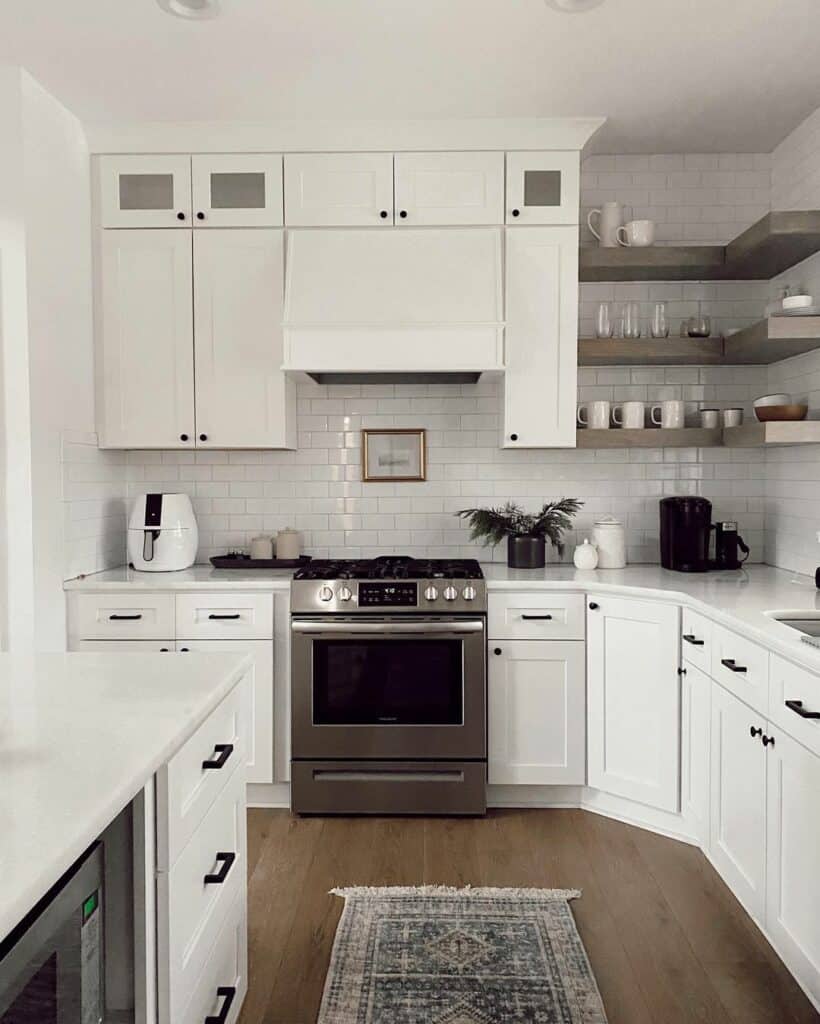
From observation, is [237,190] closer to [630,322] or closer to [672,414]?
[630,322]

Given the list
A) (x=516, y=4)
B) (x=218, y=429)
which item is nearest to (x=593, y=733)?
(x=218, y=429)

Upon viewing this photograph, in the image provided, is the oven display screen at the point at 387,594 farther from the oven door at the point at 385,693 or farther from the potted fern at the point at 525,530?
the potted fern at the point at 525,530

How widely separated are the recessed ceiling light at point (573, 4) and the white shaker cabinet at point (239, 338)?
59.9 inches

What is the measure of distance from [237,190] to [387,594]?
6.15 feet

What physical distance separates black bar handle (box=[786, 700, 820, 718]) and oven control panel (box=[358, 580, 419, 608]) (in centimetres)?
161

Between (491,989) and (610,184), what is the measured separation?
134 inches

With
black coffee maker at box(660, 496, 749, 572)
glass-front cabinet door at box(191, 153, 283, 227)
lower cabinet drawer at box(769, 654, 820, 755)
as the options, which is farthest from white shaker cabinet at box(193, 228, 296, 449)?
lower cabinet drawer at box(769, 654, 820, 755)

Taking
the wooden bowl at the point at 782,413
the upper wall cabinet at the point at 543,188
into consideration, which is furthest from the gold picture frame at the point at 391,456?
the wooden bowl at the point at 782,413

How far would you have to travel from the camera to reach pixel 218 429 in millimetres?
3805

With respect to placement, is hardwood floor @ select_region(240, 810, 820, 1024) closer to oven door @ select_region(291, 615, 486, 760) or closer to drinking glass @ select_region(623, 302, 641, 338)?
oven door @ select_region(291, 615, 486, 760)

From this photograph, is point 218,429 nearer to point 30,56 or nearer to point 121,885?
point 30,56

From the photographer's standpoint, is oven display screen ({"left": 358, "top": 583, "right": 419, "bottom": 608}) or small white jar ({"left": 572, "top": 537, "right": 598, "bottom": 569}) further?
small white jar ({"left": 572, "top": 537, "right": 598, "bottom": 569})

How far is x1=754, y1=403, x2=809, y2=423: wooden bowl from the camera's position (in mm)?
3314

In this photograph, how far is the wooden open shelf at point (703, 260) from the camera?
3430 mm
